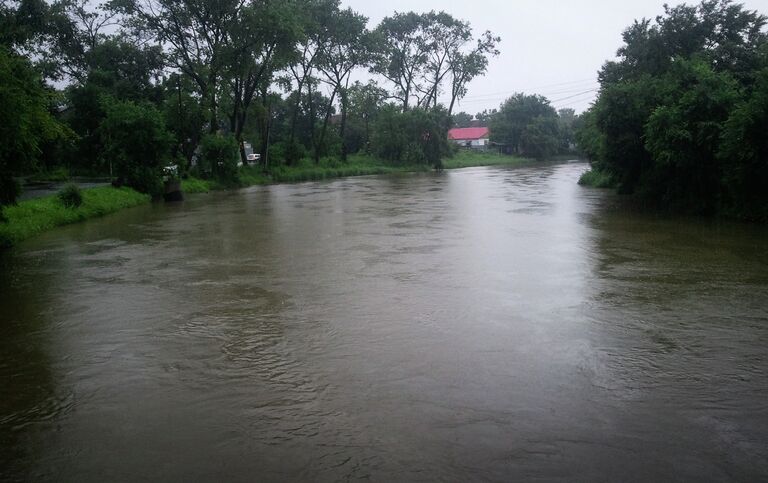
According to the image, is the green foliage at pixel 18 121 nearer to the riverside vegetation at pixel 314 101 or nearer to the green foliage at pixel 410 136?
the riverside vegetation at pixel 314 101

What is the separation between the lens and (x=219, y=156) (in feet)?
114

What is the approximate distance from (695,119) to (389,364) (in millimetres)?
15786

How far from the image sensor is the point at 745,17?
2506cm

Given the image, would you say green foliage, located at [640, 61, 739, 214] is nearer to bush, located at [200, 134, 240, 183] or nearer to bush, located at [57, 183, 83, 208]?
bush, located at [57, 183, 83, 208]

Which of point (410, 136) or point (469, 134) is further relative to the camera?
point (469, 134)

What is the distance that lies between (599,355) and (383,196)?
22444 mm

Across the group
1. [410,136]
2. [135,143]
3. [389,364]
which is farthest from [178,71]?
[389,364]

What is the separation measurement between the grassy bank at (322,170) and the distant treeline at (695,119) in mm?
20289

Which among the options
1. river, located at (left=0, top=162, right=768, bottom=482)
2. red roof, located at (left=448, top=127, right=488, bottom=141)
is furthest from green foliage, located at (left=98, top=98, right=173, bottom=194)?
red roof, located at (left=448, top=127, right=488, bottom=141)

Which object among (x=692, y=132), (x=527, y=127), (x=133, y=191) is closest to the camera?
(x=692, y=132)

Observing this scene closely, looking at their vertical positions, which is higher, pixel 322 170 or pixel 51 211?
pixel 322 170

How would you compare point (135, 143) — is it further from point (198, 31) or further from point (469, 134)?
point (469, 134)

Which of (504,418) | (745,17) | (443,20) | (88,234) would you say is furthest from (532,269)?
(443,20)

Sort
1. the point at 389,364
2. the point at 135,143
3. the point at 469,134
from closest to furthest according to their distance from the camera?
the point at 389,364, the point at 135,143, the point at 469,134
